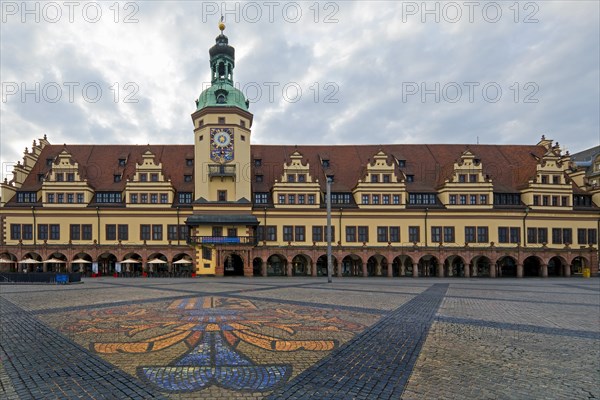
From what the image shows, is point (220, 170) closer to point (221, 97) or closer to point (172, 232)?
point (221, 97)

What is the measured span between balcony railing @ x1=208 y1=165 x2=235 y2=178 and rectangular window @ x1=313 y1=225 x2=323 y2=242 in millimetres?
11510

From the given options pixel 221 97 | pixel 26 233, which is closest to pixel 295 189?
pixel 221 97

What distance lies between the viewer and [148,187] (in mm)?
45281

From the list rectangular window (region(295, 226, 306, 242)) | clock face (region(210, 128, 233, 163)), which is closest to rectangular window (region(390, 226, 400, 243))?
rectangular window (region(295, 226, 306, 242))

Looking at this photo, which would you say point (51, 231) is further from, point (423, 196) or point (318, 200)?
point (423, 196)

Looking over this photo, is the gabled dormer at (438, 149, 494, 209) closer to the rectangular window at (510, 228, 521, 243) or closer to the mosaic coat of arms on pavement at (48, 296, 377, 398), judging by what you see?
the rectangular window at (510, 228, 521, 243)

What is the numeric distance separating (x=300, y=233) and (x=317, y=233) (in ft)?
6.47

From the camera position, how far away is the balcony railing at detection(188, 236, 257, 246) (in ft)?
140

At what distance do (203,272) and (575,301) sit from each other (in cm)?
3400

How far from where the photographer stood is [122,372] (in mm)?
8023

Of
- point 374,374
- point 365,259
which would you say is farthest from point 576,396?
point 365,259

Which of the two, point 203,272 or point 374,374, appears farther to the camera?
point 203,272

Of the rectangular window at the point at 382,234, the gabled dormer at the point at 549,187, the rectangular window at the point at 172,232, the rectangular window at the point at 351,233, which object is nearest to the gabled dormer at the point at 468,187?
the gabled dormer at the point at 549,187

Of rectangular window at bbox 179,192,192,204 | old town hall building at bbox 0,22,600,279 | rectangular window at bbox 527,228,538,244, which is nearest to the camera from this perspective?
old town hall building at bbox 0,22,600,279
